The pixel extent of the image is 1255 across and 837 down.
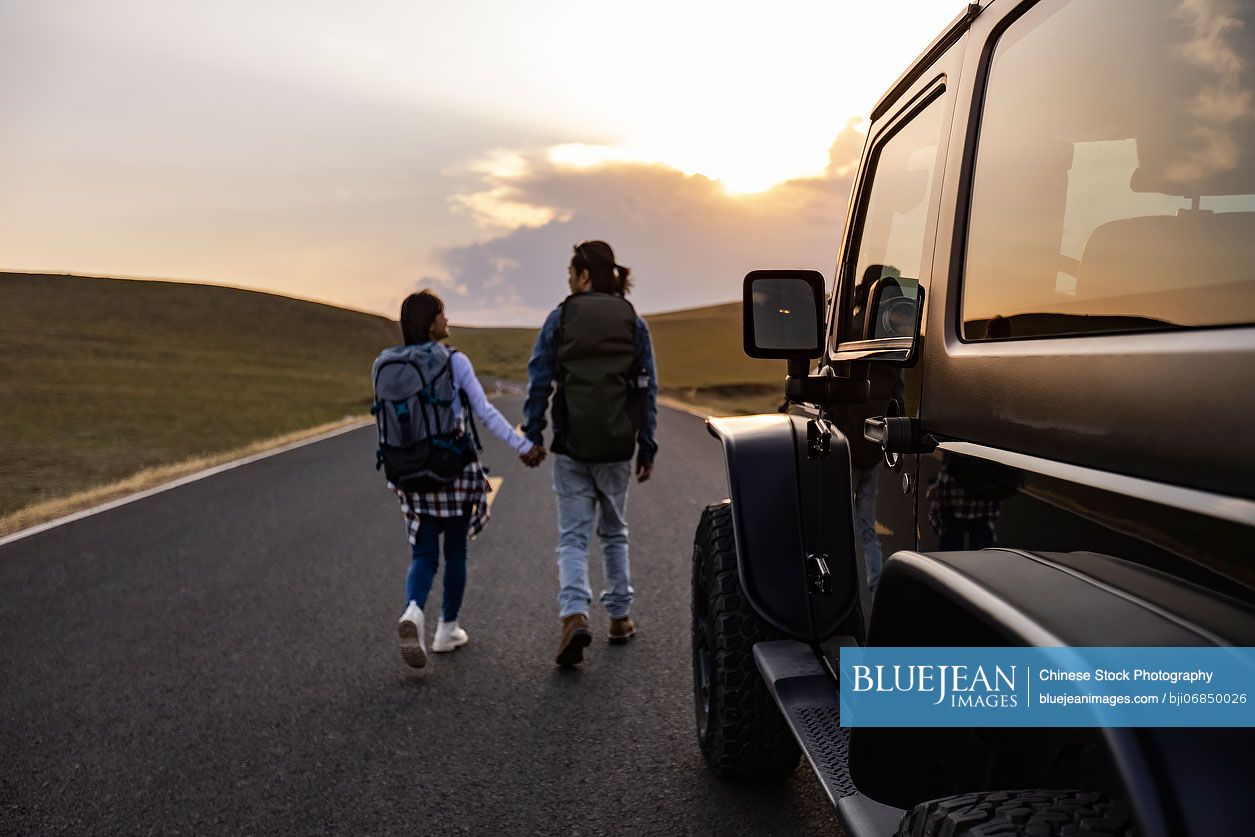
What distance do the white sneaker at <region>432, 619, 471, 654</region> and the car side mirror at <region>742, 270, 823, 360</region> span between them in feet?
9.47

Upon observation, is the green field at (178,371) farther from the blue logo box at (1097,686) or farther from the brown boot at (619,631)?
the blue logo box at (1097,686)

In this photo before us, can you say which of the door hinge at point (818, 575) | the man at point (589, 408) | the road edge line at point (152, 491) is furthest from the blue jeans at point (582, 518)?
the road edge line at point (152, 491)

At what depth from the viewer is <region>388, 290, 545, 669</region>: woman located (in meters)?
4.76

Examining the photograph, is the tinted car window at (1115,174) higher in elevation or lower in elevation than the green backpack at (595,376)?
higher

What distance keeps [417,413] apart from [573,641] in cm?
132

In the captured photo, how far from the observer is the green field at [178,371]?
968 inches

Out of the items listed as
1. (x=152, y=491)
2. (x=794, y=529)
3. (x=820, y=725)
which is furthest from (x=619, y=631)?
(x=152, y=491)

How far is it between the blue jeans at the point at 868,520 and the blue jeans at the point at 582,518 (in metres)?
2.49

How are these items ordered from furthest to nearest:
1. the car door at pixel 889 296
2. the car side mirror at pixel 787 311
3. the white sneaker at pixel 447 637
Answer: the white sneaker at pixel 447 637, the car side mirror at pixel 787 311, the car door at pixel 889 296

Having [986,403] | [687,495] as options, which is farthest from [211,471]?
[986,403]

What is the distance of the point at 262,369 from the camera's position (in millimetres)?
69312

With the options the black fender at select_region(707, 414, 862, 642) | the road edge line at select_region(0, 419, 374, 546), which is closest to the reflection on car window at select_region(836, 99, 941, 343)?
the black fender at select_region(707, 414, 862, 642)

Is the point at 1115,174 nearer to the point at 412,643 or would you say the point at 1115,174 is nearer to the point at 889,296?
the point at 889,296

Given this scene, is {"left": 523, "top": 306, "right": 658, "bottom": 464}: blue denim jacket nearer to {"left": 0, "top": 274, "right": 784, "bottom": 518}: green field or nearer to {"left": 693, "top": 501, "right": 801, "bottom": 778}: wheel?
{"left": 693, "top": 501, "right": 801, "bottom": 778}: wheel
